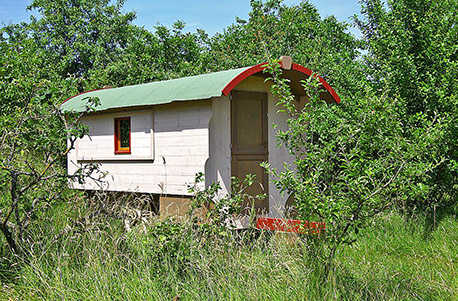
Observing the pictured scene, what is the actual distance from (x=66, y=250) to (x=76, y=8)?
24.5 metres

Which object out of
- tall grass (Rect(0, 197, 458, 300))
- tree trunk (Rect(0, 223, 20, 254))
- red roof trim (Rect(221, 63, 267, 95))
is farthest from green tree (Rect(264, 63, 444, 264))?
tree trunk (Rect(0, 223, 20, 254))

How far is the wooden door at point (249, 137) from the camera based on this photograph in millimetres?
7879

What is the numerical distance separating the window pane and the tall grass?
3482 mm

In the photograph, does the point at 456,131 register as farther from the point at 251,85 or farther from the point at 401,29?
the point at 251,85

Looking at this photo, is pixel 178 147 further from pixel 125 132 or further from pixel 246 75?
pixel 125 132

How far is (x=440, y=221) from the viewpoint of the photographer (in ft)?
26.2

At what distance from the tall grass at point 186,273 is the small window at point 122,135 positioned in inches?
136

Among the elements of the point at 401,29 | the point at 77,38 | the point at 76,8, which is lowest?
the point at 401,29

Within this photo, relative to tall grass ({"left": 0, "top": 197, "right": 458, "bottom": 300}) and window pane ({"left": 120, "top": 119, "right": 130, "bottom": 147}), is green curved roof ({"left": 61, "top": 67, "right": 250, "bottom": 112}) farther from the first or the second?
tall grass ({"left": 0, "top": 197, "right": 458, "bottom": 300})

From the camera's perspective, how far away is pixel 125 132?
31.0ft

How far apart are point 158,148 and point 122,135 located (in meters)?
1.33

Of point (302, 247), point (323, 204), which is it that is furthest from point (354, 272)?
point (323, 204)

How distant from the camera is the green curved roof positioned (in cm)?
734

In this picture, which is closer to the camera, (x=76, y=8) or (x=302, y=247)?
(x=302, y=247)
